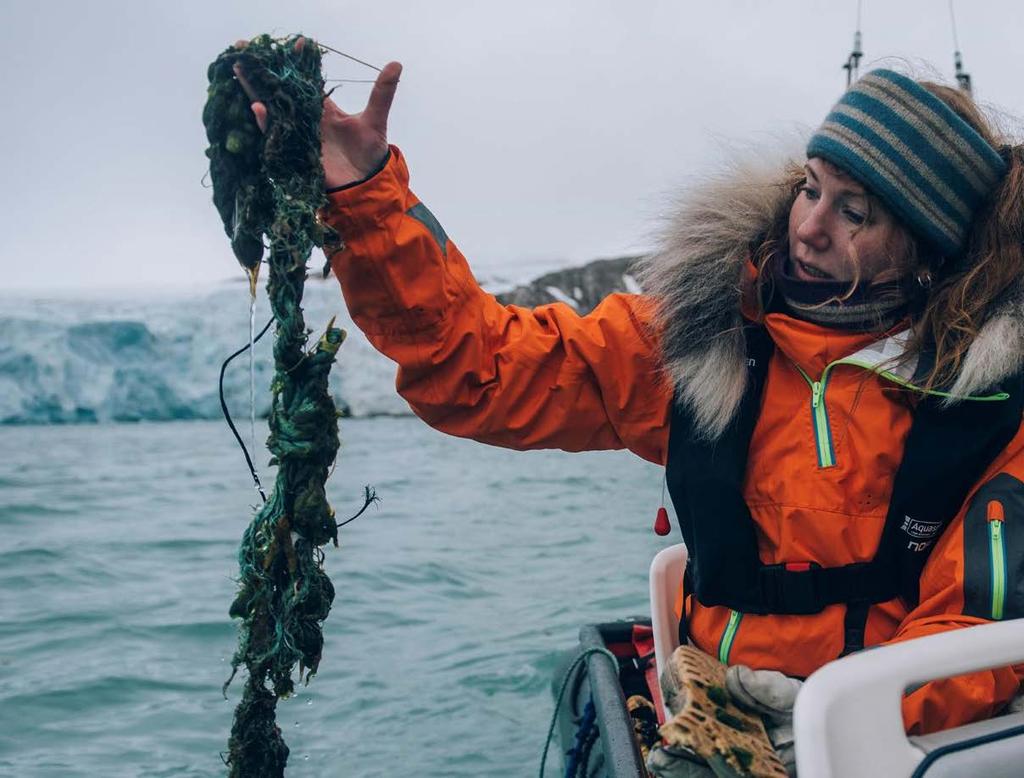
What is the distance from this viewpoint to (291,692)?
1393 millimetres

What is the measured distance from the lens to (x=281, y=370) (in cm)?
137

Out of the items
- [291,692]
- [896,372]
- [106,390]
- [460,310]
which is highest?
[460,310]

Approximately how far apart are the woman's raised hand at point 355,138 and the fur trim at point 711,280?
57 cm

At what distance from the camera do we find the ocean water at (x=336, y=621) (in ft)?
11.8

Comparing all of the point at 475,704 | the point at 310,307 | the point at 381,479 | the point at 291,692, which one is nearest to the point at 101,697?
the point at 475,704

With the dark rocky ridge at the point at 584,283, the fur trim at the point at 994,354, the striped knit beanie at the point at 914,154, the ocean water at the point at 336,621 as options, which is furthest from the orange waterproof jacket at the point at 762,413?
the dark rocky ridge at the point at 584,283

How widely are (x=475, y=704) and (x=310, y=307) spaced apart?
1952 cm

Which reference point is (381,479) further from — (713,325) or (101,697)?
(713,325)

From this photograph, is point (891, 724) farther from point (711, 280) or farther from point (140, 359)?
point (140, 359)

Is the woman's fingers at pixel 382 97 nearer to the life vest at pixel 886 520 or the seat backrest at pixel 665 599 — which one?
the life vest at pixel 886 520

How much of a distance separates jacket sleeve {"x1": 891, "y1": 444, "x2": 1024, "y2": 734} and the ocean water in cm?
180

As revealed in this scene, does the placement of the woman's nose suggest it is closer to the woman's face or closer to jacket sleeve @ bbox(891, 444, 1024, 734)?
the woman's face

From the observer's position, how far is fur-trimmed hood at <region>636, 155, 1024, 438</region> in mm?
1627

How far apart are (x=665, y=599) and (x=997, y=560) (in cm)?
76
